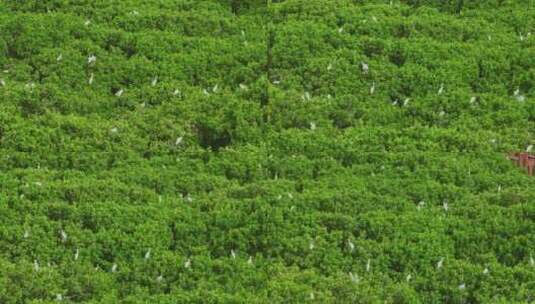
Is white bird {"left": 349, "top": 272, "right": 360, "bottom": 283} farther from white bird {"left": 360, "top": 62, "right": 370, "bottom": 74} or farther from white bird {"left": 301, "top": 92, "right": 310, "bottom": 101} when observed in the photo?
white bird {"left": 360, "top": 62, "right": 370, "bottom": 74}

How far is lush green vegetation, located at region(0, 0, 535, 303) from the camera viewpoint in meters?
9.37

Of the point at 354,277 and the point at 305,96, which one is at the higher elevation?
the point at 305,96

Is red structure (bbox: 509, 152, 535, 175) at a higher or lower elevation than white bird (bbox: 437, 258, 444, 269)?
higher

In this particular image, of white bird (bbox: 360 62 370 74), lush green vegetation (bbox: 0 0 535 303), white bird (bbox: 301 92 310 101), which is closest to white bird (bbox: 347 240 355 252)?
lush green vegetation (bbox: 0 0 535 303)

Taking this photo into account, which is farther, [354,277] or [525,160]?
[525,160]

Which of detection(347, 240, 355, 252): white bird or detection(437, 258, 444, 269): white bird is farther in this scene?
detection(347, 240, 355, 252): white bird

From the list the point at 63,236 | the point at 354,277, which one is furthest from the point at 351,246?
the point at 63,236

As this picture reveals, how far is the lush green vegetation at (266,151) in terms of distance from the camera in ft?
30.7

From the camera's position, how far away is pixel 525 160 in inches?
427

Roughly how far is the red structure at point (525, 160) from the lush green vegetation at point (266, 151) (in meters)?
0.11

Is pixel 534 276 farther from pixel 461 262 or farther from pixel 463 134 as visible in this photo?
pixel 463 134

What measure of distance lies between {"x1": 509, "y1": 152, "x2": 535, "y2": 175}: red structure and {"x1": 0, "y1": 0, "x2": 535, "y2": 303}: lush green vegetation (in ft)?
0.37

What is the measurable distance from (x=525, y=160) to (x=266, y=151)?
2462 millimetres

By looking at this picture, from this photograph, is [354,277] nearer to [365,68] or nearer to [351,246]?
[351,246]
